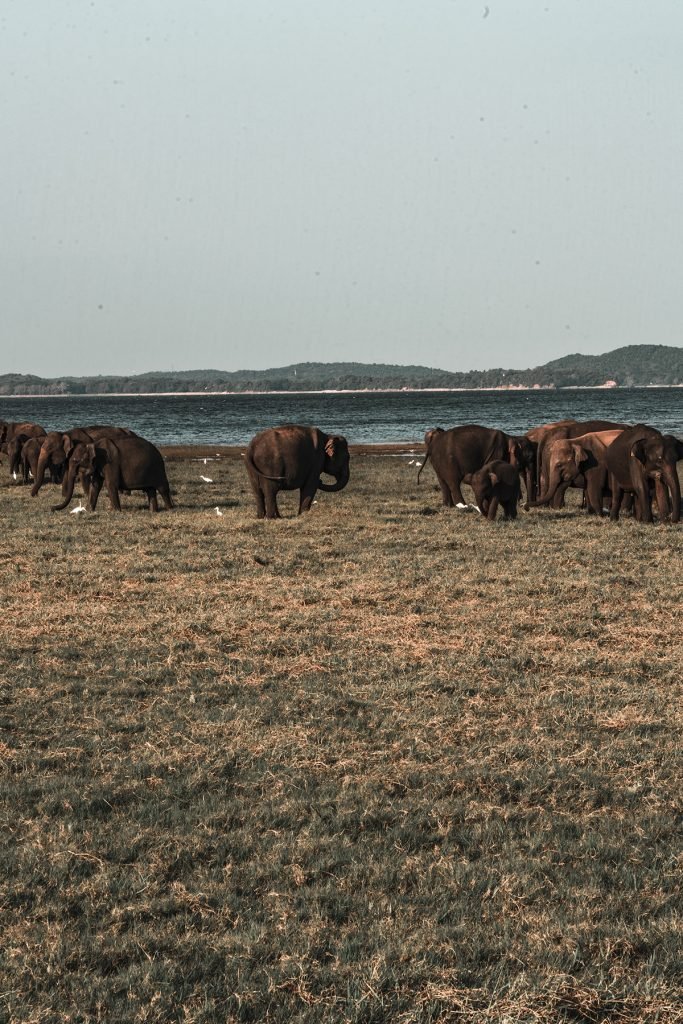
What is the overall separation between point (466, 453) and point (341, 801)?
691 inches

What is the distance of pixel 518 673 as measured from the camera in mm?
9578

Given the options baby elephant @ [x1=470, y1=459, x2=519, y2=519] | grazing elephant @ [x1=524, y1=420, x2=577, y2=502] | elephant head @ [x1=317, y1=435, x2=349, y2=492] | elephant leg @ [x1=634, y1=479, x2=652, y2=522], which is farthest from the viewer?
grazing elephant @ [x1=524, y1=420, x2=577, y2=502]

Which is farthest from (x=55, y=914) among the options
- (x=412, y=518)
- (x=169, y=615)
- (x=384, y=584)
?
(x=412, y=518)

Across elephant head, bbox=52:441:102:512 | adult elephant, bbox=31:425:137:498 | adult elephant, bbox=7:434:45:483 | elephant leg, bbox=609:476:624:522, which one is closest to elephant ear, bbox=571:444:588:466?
elephant leg, bbox=609:476:624:522

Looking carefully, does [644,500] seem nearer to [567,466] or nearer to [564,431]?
[567,466]

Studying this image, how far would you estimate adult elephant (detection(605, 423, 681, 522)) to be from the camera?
1981 centimetres

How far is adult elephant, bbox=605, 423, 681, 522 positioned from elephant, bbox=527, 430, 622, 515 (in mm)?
864

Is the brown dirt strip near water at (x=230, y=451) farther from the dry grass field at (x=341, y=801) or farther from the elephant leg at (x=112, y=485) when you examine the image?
the dry grass field at (x=341, y=801)

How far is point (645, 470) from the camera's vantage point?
2002cm

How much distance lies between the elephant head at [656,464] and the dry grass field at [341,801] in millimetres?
6134

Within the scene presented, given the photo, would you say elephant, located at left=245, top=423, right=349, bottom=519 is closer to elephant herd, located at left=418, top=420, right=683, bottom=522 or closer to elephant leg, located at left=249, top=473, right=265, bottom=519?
elephant leg, located at left=249, top=473, right=265, bottom=519

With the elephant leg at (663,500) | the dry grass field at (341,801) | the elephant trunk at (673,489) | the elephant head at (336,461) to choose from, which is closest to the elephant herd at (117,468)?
the elephant head at (336,461)

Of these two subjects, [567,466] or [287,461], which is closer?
[287,461]

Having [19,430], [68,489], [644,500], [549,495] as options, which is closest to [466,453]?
[549,495]
